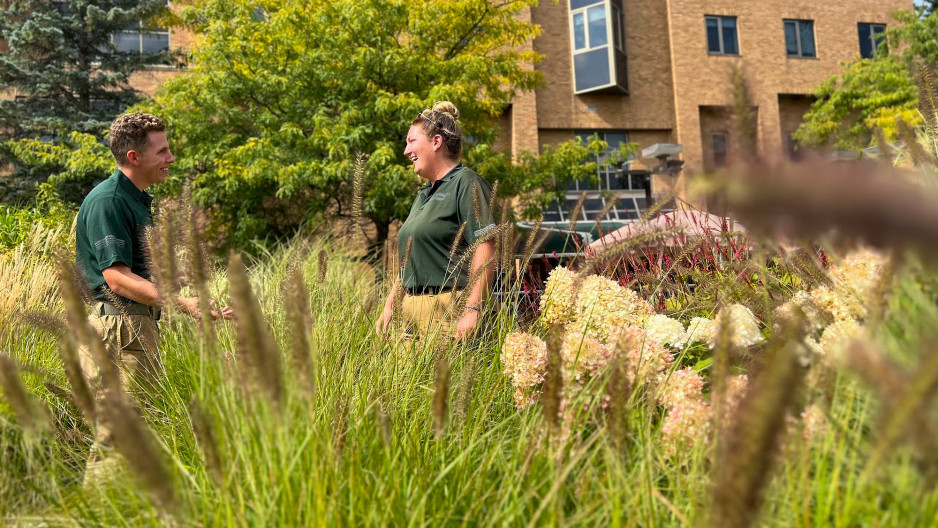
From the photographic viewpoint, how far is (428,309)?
3.36 m

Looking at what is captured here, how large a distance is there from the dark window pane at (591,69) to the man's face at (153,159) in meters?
22.4

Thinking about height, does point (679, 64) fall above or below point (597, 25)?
below

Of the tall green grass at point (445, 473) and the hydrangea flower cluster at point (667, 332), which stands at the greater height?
the hydrangea flower cluster at point (667, 332)

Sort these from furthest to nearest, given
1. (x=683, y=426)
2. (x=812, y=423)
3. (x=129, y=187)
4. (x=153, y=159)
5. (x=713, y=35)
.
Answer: (x=713, y=35) → (x=153, y=159) → (x=129, y=187) → (x=683, y=426) → (x=812, y=423)

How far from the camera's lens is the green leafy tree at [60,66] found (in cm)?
1661

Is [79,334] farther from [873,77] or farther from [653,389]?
[873,77]

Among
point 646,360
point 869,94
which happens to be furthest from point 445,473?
point 869,94

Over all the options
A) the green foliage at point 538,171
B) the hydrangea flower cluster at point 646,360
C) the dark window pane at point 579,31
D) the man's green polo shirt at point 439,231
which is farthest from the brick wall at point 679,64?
the hydrangea flower cluster at point 646,360

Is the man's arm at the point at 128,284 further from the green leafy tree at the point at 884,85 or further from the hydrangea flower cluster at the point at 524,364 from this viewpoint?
the green leafy tree at the point at 884,85

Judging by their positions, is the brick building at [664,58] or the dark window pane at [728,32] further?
the dark window pane at [728,32]

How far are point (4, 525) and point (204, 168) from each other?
13467mm

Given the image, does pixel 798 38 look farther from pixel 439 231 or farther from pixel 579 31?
pixel 439 231

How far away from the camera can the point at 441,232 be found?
350 cm

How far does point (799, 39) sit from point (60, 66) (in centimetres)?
2467
